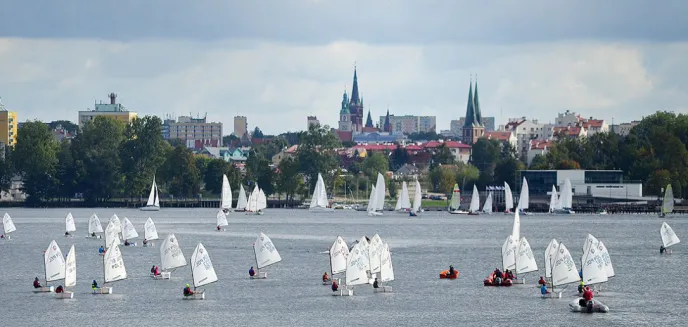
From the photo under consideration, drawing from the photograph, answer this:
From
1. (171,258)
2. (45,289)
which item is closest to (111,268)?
(45,289)

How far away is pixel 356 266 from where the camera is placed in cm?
8656

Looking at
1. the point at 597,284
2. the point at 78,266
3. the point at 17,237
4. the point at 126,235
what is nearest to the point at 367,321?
the point at 597,284

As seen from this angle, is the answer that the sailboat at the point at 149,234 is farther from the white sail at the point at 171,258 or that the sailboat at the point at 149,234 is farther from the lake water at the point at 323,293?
the white sail at the point at 171,258

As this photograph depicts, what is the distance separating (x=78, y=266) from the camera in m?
106

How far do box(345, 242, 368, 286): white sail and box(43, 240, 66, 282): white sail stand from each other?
18.6 m

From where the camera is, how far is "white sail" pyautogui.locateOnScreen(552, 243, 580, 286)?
277 feet

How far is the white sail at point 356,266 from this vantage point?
8594cm

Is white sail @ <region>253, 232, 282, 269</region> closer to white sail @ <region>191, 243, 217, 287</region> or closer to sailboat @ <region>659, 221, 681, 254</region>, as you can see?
white sail @ <region>191, 243, 217, 287</region>

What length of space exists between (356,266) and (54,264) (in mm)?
19541

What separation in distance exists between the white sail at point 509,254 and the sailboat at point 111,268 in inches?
1015

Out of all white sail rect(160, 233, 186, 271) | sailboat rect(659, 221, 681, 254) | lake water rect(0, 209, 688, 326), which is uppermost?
sailboat rect(659, 221, 681, 254)

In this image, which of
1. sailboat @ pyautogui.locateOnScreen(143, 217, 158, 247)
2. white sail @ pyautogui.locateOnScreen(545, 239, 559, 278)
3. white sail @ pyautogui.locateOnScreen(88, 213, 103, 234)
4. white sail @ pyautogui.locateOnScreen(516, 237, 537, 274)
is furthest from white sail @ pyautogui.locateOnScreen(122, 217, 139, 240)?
white sail @ pyautogui.locateOnScreen(545, 239, 559, 278)

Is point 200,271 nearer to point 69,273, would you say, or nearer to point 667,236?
point 69,273

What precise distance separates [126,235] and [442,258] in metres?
32.5
